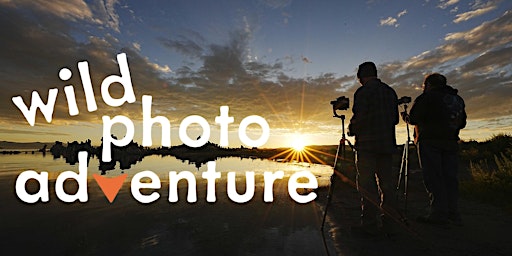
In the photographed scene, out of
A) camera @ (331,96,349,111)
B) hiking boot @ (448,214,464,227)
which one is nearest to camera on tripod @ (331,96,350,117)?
camera @ (331,96,349,111)

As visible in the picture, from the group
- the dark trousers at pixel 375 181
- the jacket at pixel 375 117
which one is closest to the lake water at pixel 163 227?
the dark trousers at pixel 375 181

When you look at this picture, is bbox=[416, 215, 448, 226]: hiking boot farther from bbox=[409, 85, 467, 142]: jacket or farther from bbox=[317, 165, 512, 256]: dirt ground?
bbox=[409, 85, 467, 142]: jacket

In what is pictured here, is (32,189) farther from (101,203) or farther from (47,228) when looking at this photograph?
(47,228)

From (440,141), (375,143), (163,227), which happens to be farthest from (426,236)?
(163,227)

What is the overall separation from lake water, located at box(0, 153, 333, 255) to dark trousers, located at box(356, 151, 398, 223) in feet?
3.15

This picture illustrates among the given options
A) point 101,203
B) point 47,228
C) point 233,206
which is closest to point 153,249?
point 47,228

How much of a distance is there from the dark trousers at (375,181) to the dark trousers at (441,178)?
41.0 inches

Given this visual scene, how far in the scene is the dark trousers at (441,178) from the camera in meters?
5.00

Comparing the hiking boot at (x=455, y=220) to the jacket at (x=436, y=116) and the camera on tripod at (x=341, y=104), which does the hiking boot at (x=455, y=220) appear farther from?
the camera on tripod at (x=341, y=104)

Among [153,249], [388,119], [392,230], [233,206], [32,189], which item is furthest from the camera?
[32,189]

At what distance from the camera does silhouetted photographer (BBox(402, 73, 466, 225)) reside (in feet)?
16.5

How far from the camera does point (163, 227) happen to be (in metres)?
4.83

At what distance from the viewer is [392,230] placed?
4363mm

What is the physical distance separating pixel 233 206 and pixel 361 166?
3.09 m
